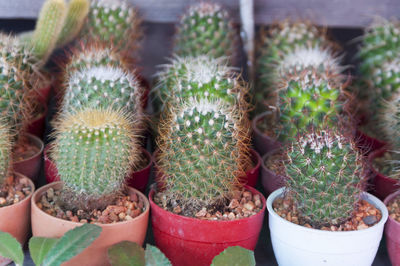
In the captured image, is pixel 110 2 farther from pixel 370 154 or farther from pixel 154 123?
pixel 370 154

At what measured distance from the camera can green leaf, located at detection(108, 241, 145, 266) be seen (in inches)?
54.8

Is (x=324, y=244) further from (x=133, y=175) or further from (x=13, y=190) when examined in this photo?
(x=13, y=190)

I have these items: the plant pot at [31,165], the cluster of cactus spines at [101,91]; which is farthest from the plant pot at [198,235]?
the plant pot at [31,165]

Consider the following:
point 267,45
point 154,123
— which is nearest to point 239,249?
point 154,123

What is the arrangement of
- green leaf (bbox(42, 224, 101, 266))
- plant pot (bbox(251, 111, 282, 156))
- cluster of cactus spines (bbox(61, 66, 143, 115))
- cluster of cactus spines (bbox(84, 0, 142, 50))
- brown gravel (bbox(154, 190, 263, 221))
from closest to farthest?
green leaf (bbox(42, 224, 101, 266)) < brown gravel (bbox(154, 190, 263, 221)) < cluster of cactus spines (bbox(61, 66, 143, 115)) < plant pot (bbox(251, 111, 282, 156)) < cluster of cactus spines (bbox(84, 0, 142, 50))

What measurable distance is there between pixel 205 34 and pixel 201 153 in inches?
39.4

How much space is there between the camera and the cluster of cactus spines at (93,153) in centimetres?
146

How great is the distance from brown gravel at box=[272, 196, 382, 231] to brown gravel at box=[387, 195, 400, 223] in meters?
0.05

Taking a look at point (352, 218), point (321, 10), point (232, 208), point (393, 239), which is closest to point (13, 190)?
point (232, 208)

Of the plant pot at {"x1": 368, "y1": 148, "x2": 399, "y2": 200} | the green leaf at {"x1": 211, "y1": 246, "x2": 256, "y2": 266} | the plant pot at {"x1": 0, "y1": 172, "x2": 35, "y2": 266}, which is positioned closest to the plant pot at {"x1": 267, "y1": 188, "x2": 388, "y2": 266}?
the green leaf at {"x1": 211, "y1": 246, "x2": 256, "y2": 266}

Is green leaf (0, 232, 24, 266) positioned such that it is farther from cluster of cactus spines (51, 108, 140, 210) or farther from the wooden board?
the wooden board

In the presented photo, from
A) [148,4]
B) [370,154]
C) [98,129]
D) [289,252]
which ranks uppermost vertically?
[148,4]

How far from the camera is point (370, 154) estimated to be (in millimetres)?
2031

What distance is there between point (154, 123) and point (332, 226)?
836 millimetres
